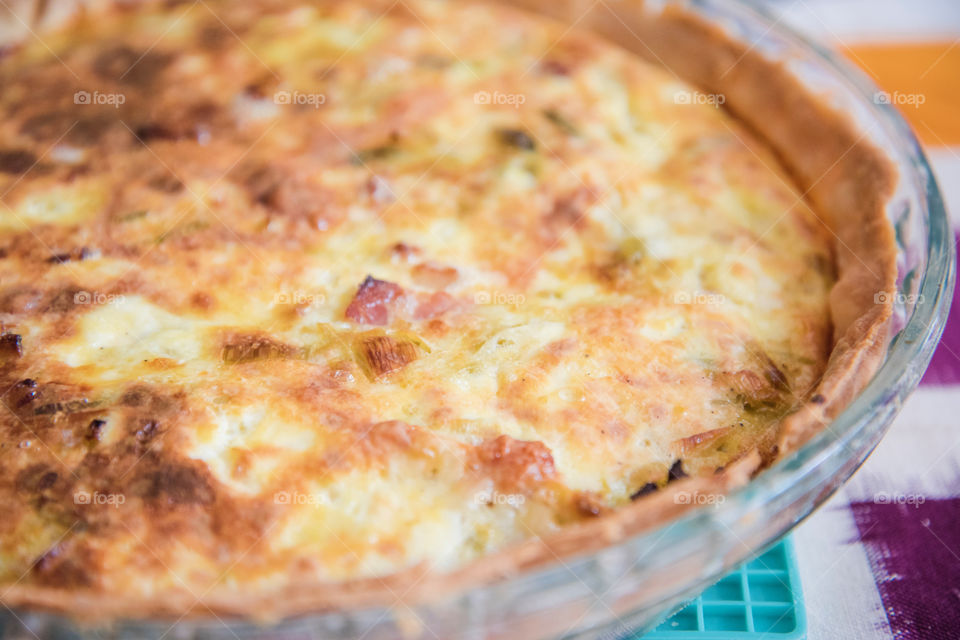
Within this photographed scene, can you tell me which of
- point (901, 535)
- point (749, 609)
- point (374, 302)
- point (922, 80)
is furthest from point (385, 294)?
point (922, 80)

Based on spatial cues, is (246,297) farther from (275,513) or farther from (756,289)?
(756,289)

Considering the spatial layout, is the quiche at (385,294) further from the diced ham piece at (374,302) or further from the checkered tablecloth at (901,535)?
the checkered tablecloth at (901,535)

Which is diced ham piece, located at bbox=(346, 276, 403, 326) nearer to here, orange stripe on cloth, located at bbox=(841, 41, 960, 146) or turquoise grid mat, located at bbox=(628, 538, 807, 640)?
turquoise grid mat, located at bbox=(628, 538, 807, 640)

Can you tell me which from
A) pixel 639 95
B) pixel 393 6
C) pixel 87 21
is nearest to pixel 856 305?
pixel 639 95

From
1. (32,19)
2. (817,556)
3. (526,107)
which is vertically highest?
(526,107)

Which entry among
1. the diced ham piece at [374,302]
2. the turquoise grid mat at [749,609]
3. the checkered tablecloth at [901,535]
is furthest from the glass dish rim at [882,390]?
the diced ham piece at [374,302]

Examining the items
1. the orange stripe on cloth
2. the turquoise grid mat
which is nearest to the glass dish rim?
the turquoise grid mat

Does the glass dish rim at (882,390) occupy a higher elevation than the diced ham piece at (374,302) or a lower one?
higher
